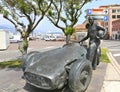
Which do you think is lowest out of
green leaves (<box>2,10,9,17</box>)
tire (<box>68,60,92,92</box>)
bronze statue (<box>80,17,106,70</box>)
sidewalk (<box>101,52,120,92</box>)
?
sidewalk (<box>101,52,120,92</box>)

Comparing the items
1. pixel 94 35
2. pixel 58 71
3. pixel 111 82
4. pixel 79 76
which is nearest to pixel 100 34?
pixel 94 35

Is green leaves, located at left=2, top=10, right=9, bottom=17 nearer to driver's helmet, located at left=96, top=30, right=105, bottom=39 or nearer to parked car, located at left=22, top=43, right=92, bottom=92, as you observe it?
parked car, located at left=22, top=43, right=92, bottom=92

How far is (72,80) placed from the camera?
532 centimetres

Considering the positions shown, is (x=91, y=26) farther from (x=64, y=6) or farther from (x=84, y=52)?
(x=64, y=6)

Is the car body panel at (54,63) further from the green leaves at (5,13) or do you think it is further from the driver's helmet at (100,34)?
the green leaves at (5,13)

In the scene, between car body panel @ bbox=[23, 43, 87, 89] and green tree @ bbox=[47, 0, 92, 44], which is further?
green tree @ bbox=[47, 0, 92, 44]

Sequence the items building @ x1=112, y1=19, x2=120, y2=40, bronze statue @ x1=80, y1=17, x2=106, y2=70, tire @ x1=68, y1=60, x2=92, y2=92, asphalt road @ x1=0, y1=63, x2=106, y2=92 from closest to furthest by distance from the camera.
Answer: tire @ x1=68, y1=60, x2=92, y2=92
asphalt road @ x1=0, y1=63, x2=106, y2=92
bronze statue @ x1=80, y1=17, x2=106, y2=70
building @ x1=112, y1=19, x2=120, y2=40

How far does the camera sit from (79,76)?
5480mm

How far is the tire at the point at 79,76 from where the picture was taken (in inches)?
210

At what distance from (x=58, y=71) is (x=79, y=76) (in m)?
0.55

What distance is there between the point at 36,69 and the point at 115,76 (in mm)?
3235

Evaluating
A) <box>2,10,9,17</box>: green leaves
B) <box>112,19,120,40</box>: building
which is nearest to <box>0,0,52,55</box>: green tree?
<box>2,10,9,17</box>: green leaves

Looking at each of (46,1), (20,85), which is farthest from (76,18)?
(20,85)

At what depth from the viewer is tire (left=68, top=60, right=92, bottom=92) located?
5340mm
